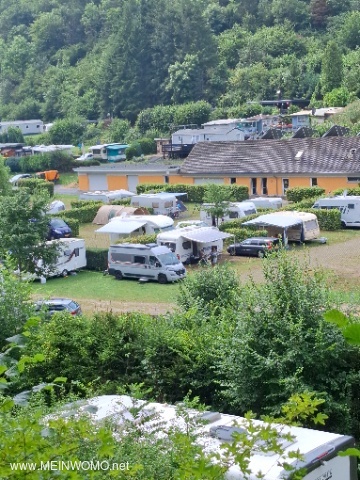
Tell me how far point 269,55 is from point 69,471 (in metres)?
54.2

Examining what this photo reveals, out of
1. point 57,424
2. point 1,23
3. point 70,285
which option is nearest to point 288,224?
point 70,285

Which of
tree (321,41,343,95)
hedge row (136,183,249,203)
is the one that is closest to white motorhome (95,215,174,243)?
hedge row (136,183,249,203)

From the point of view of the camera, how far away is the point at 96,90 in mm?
56500

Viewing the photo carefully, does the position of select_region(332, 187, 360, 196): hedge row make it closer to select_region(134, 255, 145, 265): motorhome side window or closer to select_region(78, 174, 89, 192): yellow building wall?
select_region(134, 255, 145, 265): motorhome side window

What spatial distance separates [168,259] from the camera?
1706 centimetres

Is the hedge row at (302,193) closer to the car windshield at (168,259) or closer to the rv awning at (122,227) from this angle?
the rv awning at (122,227)

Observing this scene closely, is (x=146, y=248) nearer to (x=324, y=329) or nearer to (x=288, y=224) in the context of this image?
(x=288, y=224)

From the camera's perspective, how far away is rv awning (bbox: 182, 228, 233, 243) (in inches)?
722

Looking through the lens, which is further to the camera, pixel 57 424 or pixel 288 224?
pixel 288 224

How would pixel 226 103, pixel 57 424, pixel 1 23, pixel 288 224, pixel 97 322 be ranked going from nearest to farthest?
pixel 57 424
pixel 97 322
pixel 288 224
pixel 226 103
pixel 1 23

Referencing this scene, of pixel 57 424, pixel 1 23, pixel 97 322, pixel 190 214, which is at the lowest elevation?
pixel 190 214

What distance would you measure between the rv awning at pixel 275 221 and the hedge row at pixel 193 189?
18.6 ft

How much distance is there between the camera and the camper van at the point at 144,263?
1683cm

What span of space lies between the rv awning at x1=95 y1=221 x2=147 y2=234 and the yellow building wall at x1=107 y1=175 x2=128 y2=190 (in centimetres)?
977
